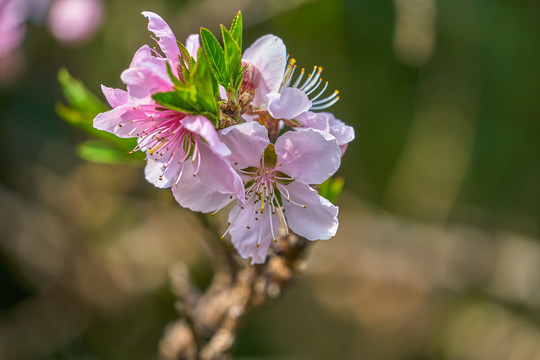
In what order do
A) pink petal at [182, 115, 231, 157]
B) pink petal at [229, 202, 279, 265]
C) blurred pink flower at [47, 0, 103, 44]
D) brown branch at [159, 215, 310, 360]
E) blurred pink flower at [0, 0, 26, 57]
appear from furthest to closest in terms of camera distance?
blurred pink flower at [47, 0, 103, 44] → blurred pink flower at [0, 0, 26, 57] → brown branch at [159, 215, 310, 360] → pink petal at [229, 202, 279, 265] → pink petal at [182, 115, 231, 157]

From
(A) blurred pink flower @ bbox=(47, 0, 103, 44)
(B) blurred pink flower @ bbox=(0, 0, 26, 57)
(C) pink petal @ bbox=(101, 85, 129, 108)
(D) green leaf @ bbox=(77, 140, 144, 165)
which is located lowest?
(A) blurred pink flower @ bbox=(47, 0, 103, 44)

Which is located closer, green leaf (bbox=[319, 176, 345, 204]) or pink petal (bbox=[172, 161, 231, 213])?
pink petal (bbox=[172, 161, 231, 213])

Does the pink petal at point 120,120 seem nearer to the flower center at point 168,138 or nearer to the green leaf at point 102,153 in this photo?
the flower center at point 168,138

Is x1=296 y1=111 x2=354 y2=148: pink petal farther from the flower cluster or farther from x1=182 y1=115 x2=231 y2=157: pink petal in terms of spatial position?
x1=182 y1=115 x2=231 y2=157: pink petal

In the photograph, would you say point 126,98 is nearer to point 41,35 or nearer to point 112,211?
point 112,211

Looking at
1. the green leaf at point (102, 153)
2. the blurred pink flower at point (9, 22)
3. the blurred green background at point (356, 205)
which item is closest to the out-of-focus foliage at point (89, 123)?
the green leaf at point (102, 153)

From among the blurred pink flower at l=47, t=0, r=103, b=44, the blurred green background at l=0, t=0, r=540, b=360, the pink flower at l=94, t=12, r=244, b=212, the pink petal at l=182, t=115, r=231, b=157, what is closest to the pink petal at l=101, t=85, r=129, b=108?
the pink flower at l=94, t=12, r=244, b=212

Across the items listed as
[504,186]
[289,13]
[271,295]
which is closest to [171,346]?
[271,295]

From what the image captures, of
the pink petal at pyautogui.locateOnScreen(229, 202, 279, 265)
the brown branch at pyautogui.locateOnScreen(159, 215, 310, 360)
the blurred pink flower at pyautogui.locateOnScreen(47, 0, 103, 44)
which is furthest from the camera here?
the blurred pink flower at pyautogui.locateOnScreen(47, 0, 103, 44)
